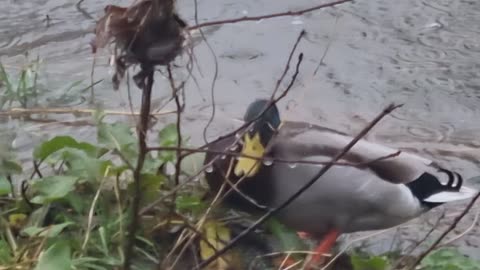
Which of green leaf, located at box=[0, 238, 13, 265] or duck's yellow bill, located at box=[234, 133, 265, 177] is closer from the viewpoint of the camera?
green leaf, located at box=[0, 238, 13, 265]

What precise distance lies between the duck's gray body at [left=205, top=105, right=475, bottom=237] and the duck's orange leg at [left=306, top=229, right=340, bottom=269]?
21 mm

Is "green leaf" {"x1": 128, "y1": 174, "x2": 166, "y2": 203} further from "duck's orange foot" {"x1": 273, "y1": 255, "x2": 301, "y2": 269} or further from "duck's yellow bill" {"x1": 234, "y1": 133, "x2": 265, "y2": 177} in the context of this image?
"duck's orange foot" {"x1": 273, "y1": 255, "x2": 301, "y2": 269}

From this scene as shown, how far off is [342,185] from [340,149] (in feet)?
0.33

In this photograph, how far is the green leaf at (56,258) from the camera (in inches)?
100

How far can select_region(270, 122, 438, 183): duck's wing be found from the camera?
3.25 meters

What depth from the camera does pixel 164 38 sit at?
2.05m

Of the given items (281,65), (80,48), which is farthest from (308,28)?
(80,48)

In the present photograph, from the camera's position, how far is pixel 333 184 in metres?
3.27

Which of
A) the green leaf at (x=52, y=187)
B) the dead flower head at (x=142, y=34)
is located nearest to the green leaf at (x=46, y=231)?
the green leaf at (x=52, y=187)

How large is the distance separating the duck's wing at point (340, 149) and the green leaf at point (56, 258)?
83cm

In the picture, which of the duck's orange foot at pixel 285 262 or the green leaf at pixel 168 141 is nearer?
the duck's orange foot at pixel 285 262

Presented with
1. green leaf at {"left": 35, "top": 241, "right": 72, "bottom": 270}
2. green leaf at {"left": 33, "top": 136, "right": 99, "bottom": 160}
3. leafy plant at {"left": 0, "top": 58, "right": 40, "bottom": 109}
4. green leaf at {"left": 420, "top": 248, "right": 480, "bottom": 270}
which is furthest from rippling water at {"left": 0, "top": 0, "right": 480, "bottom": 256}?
green leaf at {"left": 35, "top": 241, "right": 72, "bottom": 270}

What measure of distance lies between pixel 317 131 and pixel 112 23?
1.46 metres

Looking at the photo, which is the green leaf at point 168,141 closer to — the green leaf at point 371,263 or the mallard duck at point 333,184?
the mallard duck at point 333,184
